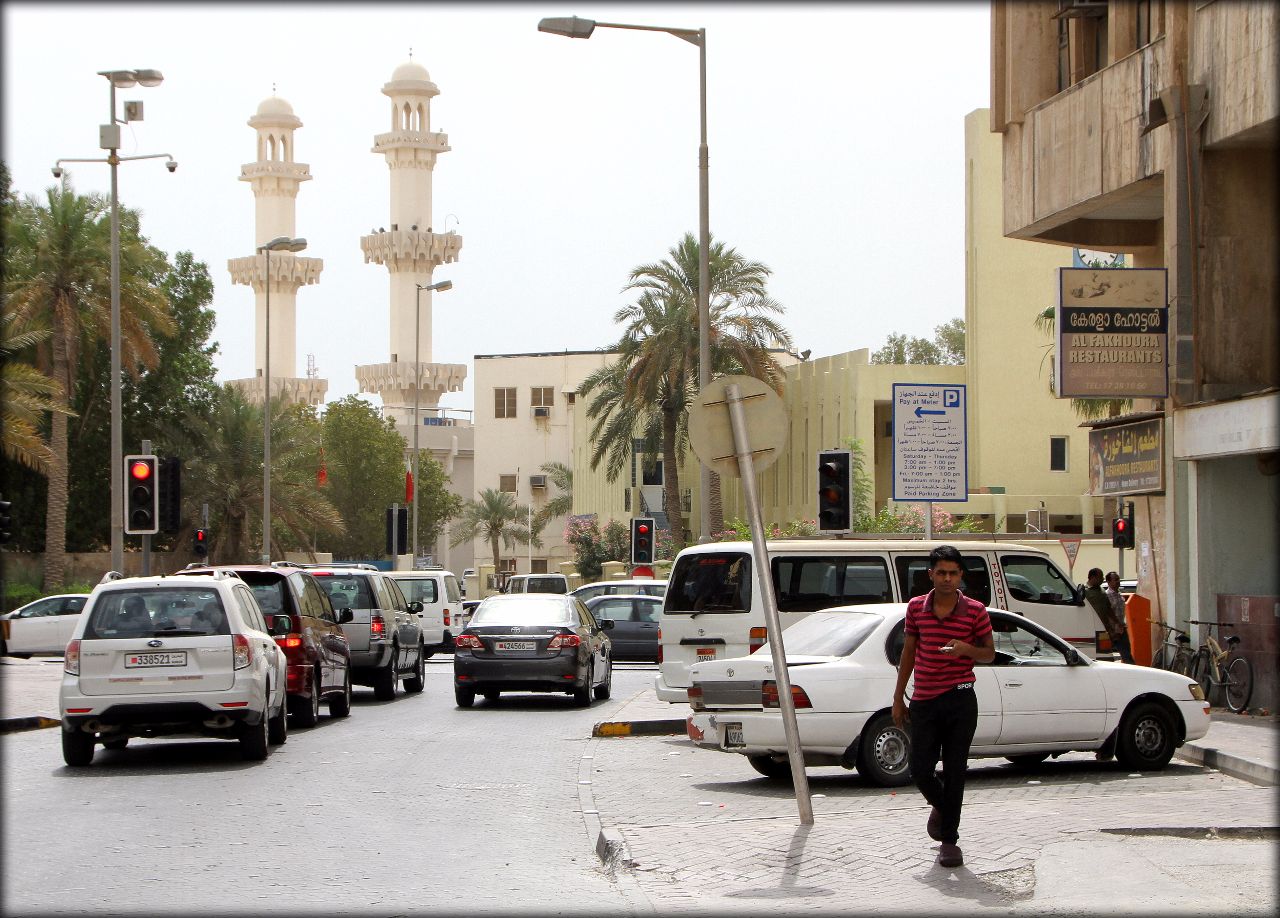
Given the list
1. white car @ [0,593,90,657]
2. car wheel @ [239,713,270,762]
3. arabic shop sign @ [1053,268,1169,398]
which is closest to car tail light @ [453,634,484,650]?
car wheel @ [239,713,270,762]

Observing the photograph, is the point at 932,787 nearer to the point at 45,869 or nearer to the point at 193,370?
the point at 45,869

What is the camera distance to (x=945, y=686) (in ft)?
31.7

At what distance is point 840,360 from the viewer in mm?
64875

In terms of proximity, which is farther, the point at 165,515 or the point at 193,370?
the point at 193,370

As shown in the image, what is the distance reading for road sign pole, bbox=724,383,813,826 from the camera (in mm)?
10977

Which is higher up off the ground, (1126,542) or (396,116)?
(396,116)

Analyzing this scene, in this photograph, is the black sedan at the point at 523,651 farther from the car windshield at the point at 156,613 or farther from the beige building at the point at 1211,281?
the beige building at the point at 1211,281

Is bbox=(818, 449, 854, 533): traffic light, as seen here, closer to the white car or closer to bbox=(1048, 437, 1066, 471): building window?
the white car

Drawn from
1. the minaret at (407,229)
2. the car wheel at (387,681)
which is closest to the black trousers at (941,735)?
the car wheel at (387,681)

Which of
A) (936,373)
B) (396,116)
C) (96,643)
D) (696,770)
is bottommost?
(696,770)

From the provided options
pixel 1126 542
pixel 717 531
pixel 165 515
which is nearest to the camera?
pixel 165 515

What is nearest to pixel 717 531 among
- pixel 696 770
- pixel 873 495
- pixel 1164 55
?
pixel 873 495

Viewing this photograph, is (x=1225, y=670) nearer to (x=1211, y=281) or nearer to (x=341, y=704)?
(x=1211, y=281)

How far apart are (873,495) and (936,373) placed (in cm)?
507
